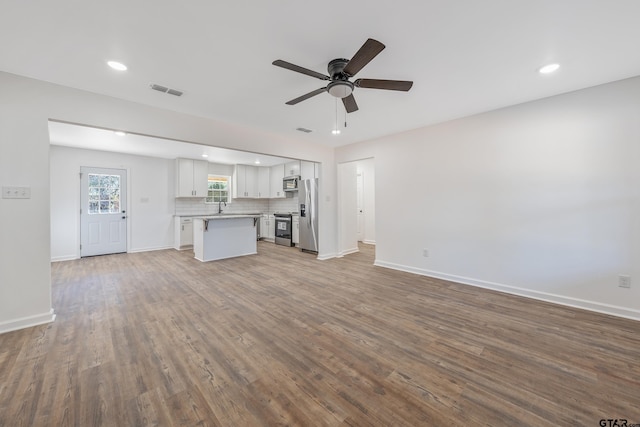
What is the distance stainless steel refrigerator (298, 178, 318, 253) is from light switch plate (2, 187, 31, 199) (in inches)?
174

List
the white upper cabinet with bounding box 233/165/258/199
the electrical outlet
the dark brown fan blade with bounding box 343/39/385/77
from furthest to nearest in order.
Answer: the white upper cabinet with bounding box 233/165/258/199 < the electrical outlet < the dark brown fan blade with bounding box 343/39/385/77

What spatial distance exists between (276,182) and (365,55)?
6616 mm

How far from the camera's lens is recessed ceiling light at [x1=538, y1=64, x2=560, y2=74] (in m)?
2.36

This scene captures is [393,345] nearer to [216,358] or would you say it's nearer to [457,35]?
[216,358]

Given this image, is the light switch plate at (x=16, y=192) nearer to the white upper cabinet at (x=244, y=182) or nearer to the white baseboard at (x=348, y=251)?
the white baseboard at (x=348, y=251)

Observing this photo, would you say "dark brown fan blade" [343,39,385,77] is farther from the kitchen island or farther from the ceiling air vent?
the kitchen island

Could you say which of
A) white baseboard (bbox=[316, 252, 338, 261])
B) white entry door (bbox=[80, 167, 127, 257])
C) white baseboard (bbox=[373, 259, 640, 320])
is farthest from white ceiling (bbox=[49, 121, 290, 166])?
white baseboard (bbox=[373, 259, 640, 320])

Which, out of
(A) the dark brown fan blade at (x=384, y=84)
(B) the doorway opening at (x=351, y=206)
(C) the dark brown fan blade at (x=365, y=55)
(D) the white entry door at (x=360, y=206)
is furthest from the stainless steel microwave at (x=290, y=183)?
(C) the dark brown fan blade at (x=365, y=55)

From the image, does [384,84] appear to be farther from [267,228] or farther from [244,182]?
[267,228]

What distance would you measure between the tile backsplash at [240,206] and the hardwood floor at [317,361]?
4.01 metres

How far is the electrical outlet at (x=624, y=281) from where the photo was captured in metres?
2.65

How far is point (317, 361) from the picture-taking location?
193 cm

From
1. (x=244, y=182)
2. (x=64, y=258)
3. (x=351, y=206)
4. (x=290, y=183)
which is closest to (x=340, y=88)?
(x=351, y=206)

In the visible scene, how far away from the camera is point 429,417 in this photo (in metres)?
1.42
